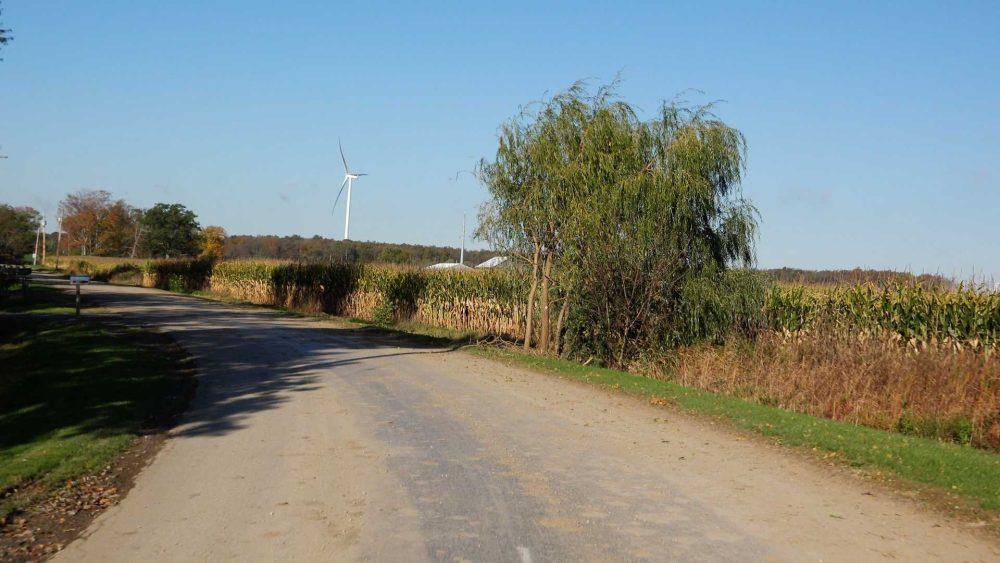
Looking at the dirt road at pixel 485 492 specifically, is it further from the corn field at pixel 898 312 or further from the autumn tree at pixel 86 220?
the autumn tree at pixel 86 220

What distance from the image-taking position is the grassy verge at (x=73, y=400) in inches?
377

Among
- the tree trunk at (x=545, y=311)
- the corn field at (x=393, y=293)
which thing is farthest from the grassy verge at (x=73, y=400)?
the corn field at (x=393, y=293)

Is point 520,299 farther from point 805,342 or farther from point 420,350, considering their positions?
point 805,342

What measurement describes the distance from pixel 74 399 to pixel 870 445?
11662 mm

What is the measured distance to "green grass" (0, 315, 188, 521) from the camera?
9.77m

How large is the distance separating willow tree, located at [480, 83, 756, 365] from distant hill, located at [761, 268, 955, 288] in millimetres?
2200

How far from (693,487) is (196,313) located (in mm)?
30161

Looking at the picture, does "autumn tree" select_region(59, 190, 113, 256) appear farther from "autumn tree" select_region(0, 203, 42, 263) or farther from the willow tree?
the willow tree

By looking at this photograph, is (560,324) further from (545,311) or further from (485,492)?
(485,492)

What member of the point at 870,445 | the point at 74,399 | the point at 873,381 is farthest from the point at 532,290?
the point at 870,445

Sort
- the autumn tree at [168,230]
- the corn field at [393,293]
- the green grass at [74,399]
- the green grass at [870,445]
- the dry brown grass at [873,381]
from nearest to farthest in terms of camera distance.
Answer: the green grass at [870,445]
the green grass at [74,399]
the dry brown grass at [873,381]
the corn field at [393,293]
the autumn tree at [168,230]

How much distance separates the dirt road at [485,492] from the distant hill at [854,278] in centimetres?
949

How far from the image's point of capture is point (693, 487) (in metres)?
8.53

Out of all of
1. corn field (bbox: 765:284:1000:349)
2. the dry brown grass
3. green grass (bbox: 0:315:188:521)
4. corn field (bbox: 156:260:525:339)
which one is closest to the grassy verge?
green grass (bbox: 0:315:188:521)
